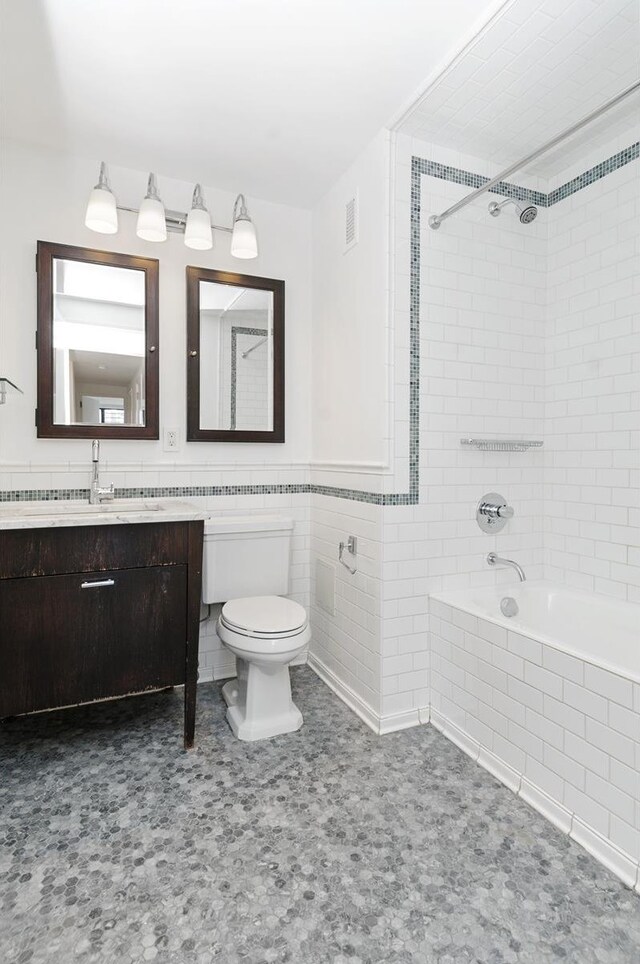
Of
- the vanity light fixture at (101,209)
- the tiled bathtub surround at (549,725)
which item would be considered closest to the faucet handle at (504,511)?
the tiled bathtub surround at (549,725)

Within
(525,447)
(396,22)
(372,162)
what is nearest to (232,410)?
(372,162)

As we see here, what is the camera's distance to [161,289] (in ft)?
8.10

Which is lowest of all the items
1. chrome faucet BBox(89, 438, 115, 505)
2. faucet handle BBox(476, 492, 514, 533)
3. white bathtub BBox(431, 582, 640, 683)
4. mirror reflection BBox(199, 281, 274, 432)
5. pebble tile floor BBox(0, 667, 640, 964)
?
pebble tile floor BBox(0, 667, 640, 964)

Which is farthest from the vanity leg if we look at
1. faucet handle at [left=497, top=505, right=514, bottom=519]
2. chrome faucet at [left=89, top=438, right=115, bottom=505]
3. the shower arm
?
the shower arm

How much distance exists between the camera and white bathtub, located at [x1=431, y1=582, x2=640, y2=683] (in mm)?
2012

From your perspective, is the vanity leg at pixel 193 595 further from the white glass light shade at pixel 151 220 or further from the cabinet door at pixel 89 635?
the white glass light shade at pixel 151 220

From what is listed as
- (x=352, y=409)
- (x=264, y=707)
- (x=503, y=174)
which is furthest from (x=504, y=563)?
(x=503, y=174)

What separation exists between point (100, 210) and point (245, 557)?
1575 millimetres

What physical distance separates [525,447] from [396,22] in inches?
66.5

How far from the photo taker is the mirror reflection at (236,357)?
2.54m

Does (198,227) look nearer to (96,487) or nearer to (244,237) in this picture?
(244,237)

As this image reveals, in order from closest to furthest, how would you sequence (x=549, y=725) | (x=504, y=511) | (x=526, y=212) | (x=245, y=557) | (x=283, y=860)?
(x=283, y=860)
(x=549, y=725)
(x=526, y=212)
(x=504, y=511)
(x=245, y=557)

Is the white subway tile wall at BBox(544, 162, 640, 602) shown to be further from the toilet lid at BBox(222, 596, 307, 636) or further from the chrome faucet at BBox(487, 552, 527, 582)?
the toilet lid at BBox(222, 596, 307, 636)

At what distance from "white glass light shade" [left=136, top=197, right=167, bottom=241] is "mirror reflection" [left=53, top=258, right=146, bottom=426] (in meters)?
0.30
